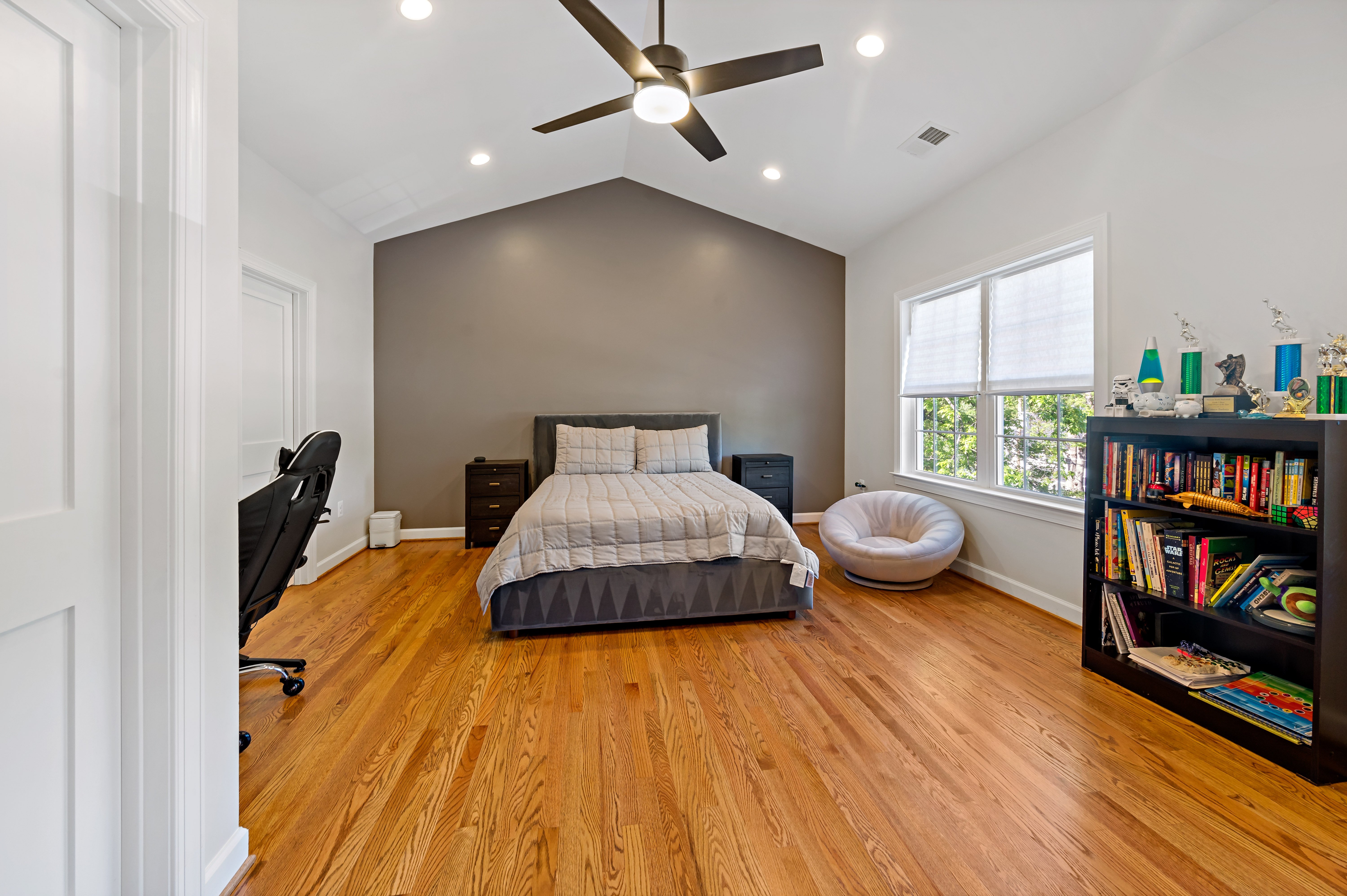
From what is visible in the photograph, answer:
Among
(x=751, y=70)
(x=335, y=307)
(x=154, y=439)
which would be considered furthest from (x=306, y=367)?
(x=751, y=70)

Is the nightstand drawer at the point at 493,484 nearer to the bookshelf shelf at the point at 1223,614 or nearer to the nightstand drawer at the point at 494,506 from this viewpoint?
the nightstand drawer at the point at 494,506

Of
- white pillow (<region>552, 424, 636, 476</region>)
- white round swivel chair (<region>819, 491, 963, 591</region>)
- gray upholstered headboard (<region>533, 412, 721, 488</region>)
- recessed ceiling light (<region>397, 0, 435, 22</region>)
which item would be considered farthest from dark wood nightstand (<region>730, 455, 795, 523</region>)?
recessed ceiling light (<region>397, 0, 435, 22</region>)

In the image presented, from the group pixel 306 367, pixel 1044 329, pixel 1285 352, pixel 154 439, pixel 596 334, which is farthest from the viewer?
pixel 596 334

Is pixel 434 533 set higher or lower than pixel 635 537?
lower

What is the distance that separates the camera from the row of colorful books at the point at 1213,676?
178cm

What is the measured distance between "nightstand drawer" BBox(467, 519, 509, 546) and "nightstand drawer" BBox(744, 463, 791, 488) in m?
2.09

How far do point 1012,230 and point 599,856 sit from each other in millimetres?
3686

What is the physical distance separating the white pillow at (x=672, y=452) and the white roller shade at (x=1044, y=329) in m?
2.21

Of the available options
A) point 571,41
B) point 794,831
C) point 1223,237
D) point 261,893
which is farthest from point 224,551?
point 1223,237

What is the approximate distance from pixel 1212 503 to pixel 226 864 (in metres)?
3.18

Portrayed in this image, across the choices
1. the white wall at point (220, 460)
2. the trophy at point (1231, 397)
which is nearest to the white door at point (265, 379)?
the white wall at point (220, 460)

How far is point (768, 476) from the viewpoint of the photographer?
4969 mm

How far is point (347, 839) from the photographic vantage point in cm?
146

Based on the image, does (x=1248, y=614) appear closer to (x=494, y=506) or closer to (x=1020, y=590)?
(x=1020, y=590)
